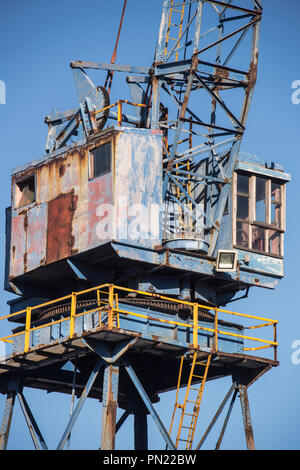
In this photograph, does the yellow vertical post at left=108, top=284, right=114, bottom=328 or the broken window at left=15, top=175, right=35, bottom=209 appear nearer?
the yellow vertical post at left=108, top=284, right=114, bottom=328

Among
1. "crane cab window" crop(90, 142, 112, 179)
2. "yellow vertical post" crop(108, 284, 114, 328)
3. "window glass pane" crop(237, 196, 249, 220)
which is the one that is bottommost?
"yellow vertical post" crop(108, 284, 114, 328)

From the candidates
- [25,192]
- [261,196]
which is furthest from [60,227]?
[261,196]

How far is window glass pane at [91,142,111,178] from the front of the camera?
186 feet

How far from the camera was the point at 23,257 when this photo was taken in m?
58.7

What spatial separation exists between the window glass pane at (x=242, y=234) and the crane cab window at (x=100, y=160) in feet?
17.2

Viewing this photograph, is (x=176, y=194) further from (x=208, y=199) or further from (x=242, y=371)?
(x=242, y=371)

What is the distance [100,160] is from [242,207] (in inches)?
215

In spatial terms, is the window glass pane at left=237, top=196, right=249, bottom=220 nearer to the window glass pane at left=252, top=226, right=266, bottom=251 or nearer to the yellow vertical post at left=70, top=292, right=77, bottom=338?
the window glass pane at left=252, top=226, right=266, bottom=251

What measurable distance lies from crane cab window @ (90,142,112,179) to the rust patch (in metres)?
1.19

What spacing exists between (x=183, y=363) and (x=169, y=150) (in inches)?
300

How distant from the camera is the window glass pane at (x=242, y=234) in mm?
58562

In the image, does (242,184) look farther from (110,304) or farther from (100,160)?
(110,304)

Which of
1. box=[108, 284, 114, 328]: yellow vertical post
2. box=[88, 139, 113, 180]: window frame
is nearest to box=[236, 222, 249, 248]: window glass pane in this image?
box=[88, 139, 113, 180]: window frame
